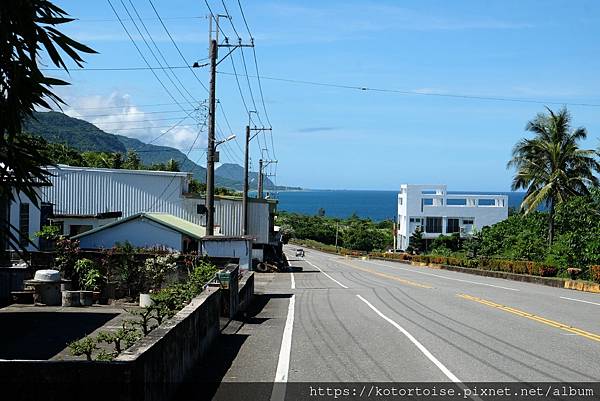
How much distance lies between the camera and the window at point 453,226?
99000 mm

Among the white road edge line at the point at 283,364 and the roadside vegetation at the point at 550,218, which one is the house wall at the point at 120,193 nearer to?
the roadside vegetation at the point at 550,218

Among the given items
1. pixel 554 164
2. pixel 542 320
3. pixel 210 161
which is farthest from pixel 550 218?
pixel 542 320

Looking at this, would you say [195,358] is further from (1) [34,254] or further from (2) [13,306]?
(1) [34,254]

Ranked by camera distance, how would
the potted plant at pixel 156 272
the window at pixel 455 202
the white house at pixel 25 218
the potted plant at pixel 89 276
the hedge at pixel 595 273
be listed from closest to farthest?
1. the potted plant at pixel 89 276
2. the potted plant at pixel 156 272
3. the white house at pixel 25 218
4. the hedge at pixel 595 273
5. the window at pixel 455 202

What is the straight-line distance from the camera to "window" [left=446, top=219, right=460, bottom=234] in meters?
99.0

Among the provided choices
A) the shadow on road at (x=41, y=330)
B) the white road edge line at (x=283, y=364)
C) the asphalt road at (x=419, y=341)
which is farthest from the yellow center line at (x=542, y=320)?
the shadow on road at (x=41, y=330)

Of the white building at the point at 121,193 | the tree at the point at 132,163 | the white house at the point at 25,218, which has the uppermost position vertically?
the tree at the point at 132,163

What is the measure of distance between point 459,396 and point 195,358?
4205 mm

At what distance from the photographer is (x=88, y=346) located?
9734mm

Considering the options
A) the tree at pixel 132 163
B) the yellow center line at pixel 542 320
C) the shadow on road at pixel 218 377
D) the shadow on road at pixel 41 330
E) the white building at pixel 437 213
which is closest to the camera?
the shadow on road at pixel 218 377

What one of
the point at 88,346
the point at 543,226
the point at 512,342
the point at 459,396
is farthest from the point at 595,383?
the point at 543,226

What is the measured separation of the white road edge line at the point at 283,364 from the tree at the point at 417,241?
79.5m

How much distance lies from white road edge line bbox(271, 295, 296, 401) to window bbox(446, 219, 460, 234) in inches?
3297

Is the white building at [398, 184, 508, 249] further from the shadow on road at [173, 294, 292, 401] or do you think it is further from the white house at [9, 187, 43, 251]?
the shadow on road at [173, 294, 292, 401]
